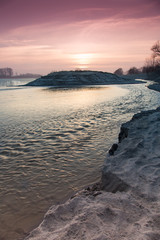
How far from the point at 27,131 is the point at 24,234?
289 inches

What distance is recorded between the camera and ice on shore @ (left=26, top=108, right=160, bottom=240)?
2600mm

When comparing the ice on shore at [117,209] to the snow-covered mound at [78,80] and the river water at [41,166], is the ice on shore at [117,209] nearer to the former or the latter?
the river water at [41,166]

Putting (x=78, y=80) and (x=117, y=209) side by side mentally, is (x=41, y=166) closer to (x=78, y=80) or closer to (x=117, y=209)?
(x=117, y=209)

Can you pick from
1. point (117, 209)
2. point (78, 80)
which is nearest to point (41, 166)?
point (117, 209)

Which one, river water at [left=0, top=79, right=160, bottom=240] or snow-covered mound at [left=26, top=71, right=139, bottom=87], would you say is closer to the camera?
river water at [left=0, top=79, right=160, bottom=240]

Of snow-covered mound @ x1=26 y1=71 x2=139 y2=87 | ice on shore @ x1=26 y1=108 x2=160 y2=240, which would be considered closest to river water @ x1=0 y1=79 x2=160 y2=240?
ice on shore @ x1=26 y1=108 x2=160 y2=240

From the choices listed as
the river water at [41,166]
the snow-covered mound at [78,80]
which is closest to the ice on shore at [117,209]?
the river water at [41,166]

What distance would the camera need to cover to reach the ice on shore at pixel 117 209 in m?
2.60

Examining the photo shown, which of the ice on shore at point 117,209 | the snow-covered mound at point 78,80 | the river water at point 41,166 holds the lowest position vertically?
the river water at point 41,166

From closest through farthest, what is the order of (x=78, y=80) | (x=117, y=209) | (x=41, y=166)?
(x=117, y=209), (x=41, y=166), (x=78, y=80)

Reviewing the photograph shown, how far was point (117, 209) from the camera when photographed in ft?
10.2

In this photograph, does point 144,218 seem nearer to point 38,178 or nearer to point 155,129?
point 38,178

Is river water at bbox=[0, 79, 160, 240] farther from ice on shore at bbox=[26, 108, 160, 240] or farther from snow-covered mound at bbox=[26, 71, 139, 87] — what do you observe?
Answer: snow-covered mound at bbox=[26, 71, 139, 87]

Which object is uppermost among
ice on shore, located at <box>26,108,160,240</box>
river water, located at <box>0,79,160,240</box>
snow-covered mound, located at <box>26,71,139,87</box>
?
snow-covered mound, located at <box>26,71,139,87</box>
